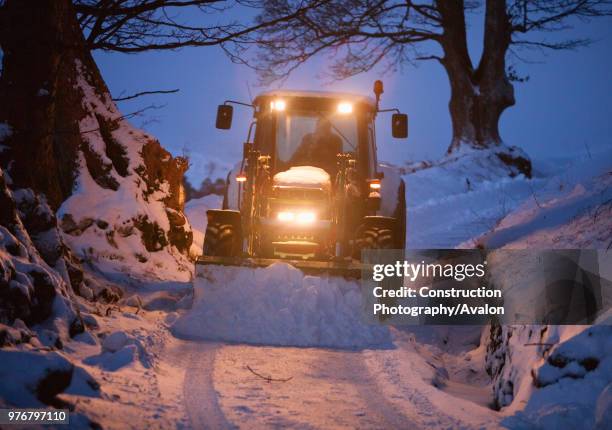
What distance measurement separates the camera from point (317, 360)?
564 cm

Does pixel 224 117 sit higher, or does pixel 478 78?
pixel 478 78

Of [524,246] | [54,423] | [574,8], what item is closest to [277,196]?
[524,246]

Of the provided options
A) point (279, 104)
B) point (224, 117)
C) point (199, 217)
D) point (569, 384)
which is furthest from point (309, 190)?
point (199, 217)

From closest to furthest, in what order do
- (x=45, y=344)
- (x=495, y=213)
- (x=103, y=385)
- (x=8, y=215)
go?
A: (x=103, y=385), (x=45, y=344), (x=8, y=215), (x=495, y=213)

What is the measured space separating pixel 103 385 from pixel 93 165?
20.3 feet

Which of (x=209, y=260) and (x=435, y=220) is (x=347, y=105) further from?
(x=435, y=220)

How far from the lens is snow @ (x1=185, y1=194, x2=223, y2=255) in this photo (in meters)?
13.1

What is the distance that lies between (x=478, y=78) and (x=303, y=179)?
642 inches

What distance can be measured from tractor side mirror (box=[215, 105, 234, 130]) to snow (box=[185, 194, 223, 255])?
3815mm

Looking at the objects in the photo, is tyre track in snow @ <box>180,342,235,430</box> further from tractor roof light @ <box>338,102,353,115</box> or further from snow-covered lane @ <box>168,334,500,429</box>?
tractor roof light @ <box>338,102,353,115</box>

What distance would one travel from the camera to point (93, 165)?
9.70 m

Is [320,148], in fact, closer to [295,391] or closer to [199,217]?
[295,391]

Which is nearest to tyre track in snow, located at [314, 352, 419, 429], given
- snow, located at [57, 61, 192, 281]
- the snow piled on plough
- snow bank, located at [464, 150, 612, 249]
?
the snow piled on plough

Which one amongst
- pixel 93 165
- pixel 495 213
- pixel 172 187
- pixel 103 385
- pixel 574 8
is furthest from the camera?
pixel 574 8
